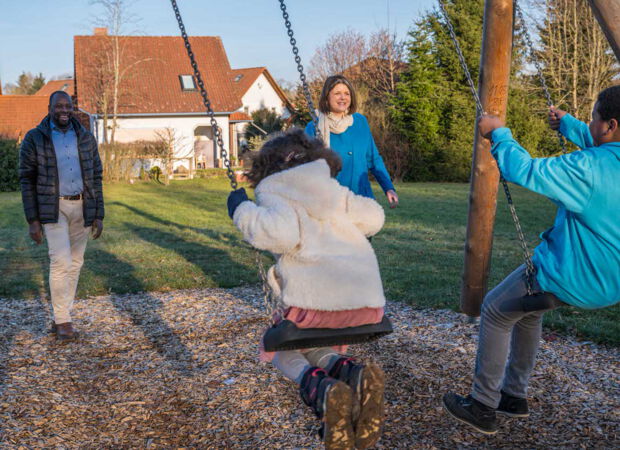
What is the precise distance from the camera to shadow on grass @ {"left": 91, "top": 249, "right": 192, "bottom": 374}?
4.60 m

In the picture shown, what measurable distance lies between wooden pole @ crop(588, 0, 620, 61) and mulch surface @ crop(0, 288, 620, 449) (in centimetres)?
207

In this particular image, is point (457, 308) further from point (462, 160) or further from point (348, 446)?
point (462, 160)

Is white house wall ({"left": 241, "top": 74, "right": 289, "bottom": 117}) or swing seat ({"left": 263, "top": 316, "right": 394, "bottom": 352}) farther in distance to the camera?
white house wall ({"left": 241, "top": 74, "right": 289, "bottom": 117})

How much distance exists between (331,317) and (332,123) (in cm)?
204

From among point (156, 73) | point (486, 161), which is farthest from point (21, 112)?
point (486, 161)

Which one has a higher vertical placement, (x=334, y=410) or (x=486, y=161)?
(x=486, y=161)

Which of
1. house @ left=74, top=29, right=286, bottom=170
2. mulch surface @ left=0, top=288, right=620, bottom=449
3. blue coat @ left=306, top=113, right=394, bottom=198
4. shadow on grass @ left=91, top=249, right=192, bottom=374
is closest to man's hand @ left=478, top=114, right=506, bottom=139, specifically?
blue coat @ left=306, top=113, right=394, bottom=198

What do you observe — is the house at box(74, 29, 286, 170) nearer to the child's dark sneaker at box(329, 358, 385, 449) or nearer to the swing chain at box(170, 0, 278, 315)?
the swing chain at box(170, 0, 278, 315)

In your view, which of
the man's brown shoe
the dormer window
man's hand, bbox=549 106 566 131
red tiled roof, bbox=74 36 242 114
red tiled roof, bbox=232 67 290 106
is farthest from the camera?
red tiled roof, bbox=232 67 290 106

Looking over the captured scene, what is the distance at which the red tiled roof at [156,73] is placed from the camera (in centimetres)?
2973

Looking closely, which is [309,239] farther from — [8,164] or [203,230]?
[8,164]

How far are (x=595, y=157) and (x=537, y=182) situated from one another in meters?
0.26

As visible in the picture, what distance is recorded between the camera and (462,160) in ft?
75.0

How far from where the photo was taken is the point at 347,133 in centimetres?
438
